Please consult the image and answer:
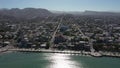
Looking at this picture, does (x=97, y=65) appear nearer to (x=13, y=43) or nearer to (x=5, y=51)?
(x=5, y=51)

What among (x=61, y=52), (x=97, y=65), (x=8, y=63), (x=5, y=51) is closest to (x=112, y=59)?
(x=97, y=65)

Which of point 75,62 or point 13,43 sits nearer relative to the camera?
point 75,62

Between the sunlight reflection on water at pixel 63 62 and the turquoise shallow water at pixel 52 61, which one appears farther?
the turquoise shallow water at pixel 52 61

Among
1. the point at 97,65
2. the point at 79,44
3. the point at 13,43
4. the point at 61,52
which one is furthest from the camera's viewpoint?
the point at 13,43

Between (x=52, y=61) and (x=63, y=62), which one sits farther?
(x=52, y=61)

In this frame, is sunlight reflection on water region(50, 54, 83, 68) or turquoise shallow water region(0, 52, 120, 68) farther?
turquoise shallow water region(0, 52, 120, 68)
